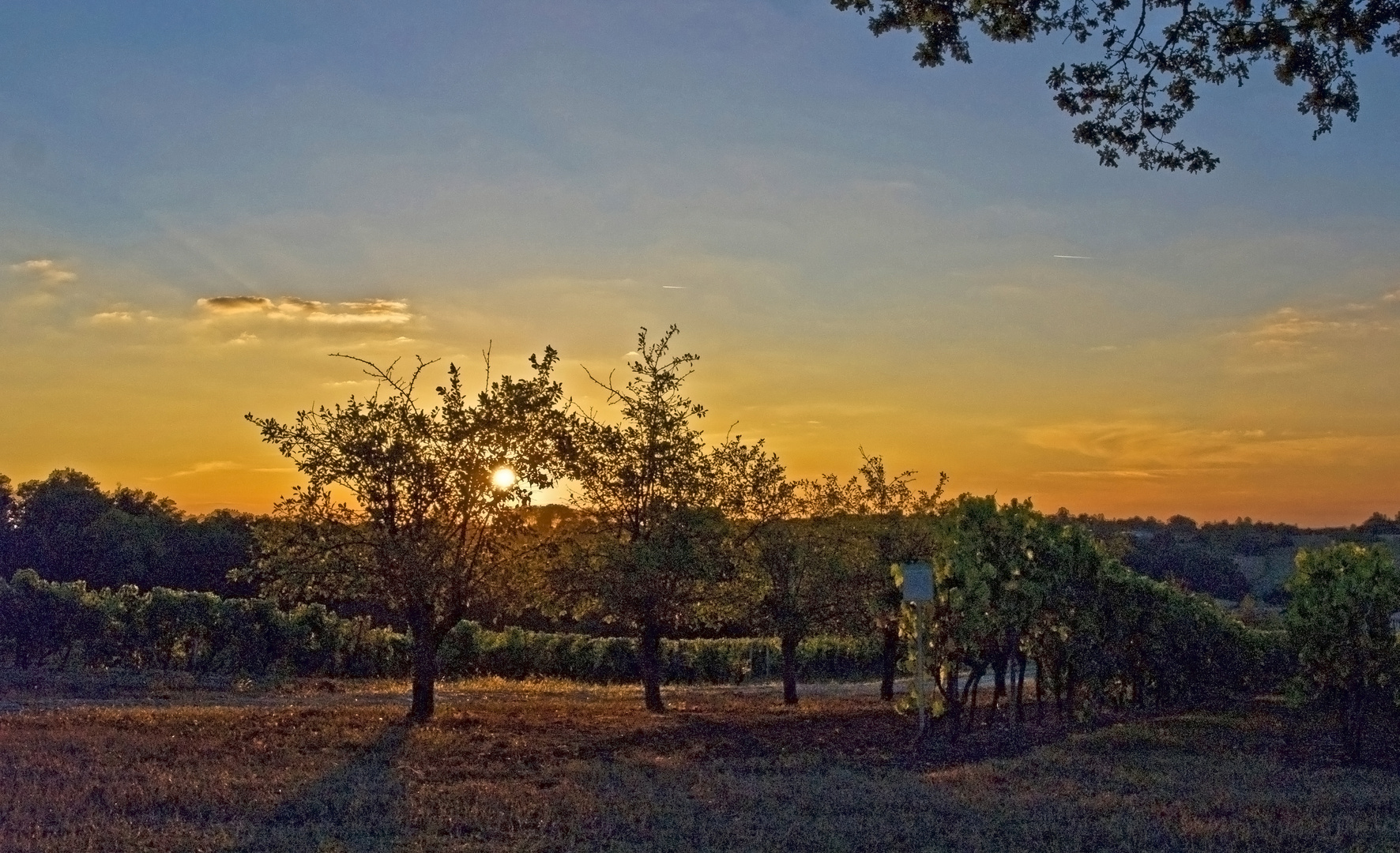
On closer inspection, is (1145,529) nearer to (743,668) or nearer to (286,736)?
(743,668)

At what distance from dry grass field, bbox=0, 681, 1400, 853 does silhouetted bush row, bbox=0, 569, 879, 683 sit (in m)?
17.5

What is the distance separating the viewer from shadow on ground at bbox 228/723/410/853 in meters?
9.84

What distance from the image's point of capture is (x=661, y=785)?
13.2 m

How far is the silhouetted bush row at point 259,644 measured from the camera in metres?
37.1

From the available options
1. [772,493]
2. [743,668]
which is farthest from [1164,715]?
[743,668]

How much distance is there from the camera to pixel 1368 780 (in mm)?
14352

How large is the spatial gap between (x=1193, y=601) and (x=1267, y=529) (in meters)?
110

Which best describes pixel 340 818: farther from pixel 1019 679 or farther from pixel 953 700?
pixel 1019 679

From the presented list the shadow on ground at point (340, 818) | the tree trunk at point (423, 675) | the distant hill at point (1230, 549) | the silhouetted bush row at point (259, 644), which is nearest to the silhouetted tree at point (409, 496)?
the tree trunk at point (423, 675)

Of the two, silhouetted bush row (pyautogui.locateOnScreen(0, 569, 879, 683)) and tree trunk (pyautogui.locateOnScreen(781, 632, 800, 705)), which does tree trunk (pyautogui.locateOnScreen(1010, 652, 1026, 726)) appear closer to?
tree trunk (pyautogui.locateOnScreen(781, 632, 800, 705))

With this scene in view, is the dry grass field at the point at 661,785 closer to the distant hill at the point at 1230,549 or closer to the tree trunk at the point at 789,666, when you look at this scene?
the tree trunk at the point at 789,666

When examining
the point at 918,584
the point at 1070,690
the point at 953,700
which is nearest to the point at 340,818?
the point at 918,584

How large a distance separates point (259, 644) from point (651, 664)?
63.9ft

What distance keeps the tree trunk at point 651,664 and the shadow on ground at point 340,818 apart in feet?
37.7
